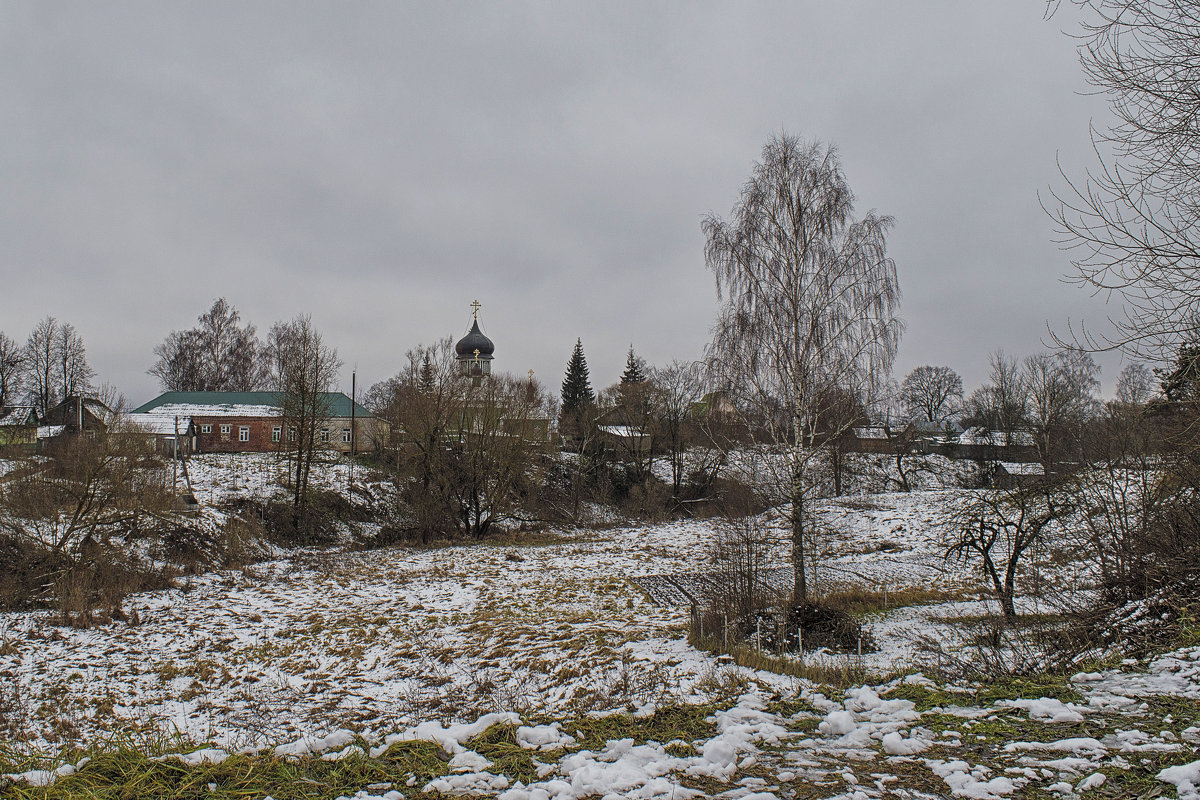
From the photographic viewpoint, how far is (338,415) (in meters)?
36.5

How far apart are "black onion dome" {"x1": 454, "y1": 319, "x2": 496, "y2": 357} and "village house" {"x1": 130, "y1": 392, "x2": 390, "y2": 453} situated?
13871 millimetres

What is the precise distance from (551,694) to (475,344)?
4534 centimetres

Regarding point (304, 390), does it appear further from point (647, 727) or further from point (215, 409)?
point (647, 727)

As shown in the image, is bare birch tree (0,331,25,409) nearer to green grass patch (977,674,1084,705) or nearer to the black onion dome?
the black onion dome

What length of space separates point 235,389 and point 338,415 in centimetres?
1680

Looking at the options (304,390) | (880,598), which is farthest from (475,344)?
(880,598)

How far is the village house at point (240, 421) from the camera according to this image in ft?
111

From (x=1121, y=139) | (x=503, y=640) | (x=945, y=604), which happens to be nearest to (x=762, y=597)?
(x=503, y=640)

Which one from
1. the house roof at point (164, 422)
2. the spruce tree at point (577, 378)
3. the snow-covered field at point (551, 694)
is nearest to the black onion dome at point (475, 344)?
the spruce tree at point (577, 378)

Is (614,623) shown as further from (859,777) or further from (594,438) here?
(594,438)

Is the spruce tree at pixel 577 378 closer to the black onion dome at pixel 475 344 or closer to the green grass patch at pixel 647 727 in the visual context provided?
the black onion dome at pixel 475 344

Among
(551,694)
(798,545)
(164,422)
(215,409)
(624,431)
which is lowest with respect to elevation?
(551,694)

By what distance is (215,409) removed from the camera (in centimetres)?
3497

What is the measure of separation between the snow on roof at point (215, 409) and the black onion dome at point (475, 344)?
655 inches
